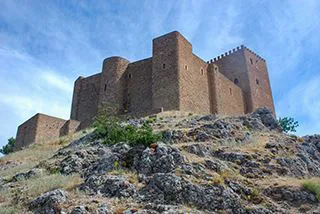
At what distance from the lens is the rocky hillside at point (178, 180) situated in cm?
851

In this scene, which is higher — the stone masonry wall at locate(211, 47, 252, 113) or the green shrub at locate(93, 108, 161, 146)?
the stone masonry wall at locate(211, 47, 252, 113)

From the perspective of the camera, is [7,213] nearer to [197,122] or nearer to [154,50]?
[197,122]

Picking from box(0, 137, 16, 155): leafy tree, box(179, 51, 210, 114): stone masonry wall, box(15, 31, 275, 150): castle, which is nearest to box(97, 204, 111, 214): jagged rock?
box(15, 31, 275, 150): castle

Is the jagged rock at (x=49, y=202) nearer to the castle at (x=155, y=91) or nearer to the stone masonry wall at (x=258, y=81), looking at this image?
the castle at (x=155, y=91)

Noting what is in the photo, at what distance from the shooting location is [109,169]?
34.2ft

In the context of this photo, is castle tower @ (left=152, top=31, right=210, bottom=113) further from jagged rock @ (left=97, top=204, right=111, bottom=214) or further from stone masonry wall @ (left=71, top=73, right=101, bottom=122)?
jagged rock @ (left=97, top=204, right=111, bottom=214)

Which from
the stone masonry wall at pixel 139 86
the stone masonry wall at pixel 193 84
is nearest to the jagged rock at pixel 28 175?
the stone masonry wall at pixel 193 84

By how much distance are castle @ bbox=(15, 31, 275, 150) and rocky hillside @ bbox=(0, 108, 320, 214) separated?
11.1m

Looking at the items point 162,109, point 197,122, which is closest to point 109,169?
point 197,122

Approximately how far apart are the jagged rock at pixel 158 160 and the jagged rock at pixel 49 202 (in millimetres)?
2400

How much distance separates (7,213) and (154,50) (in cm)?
1935

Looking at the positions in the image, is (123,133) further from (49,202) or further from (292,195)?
(292,195)

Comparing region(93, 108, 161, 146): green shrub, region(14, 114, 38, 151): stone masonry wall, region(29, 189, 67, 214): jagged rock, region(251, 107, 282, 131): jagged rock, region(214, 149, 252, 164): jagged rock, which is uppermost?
region(14, 114, 38, 151): stone masonry wall

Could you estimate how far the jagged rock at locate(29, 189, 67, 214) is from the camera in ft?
26.7
